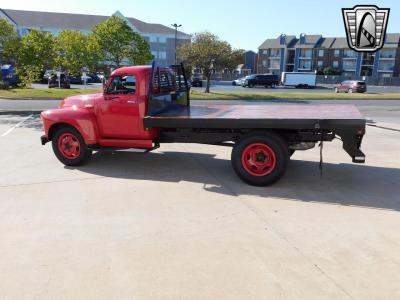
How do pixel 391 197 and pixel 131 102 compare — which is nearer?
pixel 391 197

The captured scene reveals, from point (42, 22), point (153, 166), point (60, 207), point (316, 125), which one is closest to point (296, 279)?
point (316, 125)

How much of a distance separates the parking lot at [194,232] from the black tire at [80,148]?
16cm

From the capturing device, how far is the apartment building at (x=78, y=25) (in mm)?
74500

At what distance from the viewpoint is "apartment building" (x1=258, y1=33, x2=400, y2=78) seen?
84188 mm

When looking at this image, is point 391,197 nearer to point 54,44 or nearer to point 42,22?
point 54,44

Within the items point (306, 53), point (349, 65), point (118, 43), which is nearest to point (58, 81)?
point (118, 43)

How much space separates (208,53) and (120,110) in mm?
24862

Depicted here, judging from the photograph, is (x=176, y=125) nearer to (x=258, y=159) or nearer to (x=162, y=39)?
(x=258, y=159)

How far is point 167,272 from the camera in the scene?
3.61 metres

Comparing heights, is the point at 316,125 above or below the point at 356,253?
above

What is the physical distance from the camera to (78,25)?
75875 mm

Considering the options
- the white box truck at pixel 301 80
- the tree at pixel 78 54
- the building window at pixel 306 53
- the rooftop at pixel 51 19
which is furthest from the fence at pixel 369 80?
the tree at pixel 78 54

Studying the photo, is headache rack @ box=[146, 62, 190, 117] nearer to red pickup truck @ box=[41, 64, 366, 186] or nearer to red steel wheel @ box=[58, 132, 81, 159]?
red pickup truck @ box=[41, 64, 366, 186]

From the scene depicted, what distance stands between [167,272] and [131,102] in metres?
4.10
